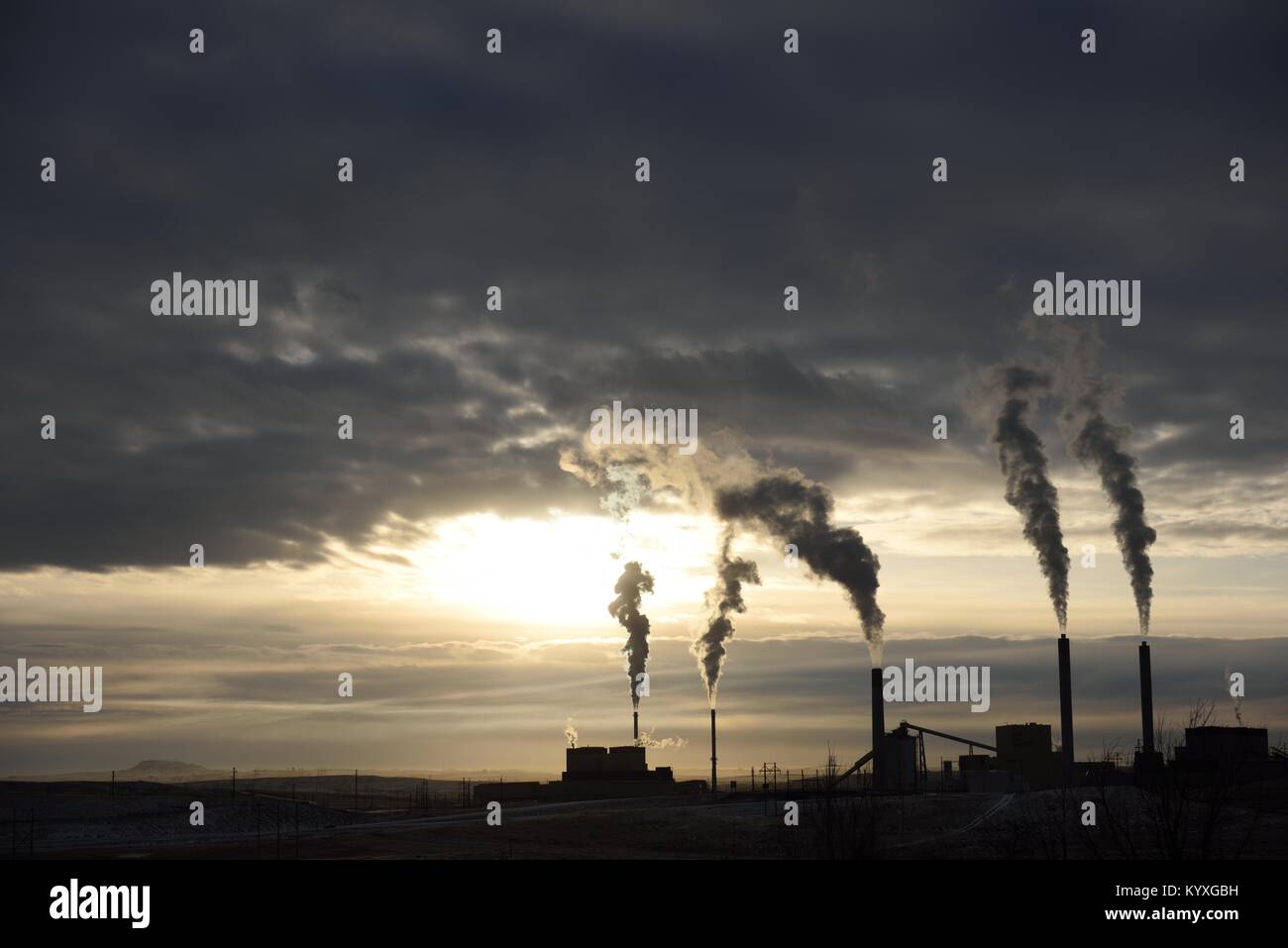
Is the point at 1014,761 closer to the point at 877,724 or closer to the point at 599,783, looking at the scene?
the point at 877,724

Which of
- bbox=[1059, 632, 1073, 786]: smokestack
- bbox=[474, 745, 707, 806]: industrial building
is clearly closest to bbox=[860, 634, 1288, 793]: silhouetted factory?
bbox=[1059, 632, 1073, 786]: smokestack

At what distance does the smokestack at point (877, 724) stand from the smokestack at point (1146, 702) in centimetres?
2141

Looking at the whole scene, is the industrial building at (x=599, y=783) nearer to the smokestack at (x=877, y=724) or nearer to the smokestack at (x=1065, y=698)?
the smokestack at (x=877, y=724)

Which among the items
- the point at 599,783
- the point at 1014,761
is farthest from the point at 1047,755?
the point at 599,783

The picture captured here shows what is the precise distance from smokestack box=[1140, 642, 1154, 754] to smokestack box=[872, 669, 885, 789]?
21.4 m

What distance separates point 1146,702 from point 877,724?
22.5 m

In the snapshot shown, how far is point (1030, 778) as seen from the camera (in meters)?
110

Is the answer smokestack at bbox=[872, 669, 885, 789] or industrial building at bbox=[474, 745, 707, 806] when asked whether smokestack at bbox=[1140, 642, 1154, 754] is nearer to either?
smokestack at bbox=[872, 669, 885, 789]

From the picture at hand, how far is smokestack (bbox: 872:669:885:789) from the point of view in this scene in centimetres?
10595

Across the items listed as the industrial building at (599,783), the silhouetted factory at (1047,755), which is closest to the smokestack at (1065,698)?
the silhouetted factory at (1047,755)

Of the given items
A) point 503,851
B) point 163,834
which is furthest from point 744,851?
point 163,834

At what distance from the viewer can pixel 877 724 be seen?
109 meters
